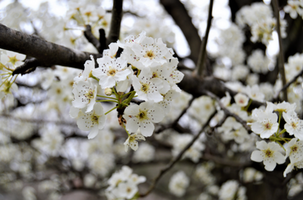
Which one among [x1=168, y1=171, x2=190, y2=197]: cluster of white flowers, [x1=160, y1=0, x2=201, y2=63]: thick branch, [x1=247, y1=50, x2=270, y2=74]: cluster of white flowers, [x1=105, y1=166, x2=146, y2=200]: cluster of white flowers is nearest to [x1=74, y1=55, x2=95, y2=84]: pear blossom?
[x1=105, y1=166, x2=146, y2=200]: cluster of white flowers

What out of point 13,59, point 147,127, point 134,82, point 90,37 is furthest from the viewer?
point 90,37

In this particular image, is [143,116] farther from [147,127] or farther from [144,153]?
[144,153]

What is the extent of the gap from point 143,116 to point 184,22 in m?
2.09

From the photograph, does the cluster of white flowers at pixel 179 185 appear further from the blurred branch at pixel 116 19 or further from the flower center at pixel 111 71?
the flower center at pixel 111 71

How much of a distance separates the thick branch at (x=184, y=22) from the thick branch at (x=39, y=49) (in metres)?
1.78

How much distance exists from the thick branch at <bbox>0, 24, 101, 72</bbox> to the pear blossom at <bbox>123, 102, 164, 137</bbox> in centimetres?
38

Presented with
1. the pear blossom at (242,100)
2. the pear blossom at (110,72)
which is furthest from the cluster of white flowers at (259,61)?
the pear blossom at (110,72)

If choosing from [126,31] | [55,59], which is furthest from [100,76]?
[126,31]

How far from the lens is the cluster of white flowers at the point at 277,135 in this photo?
0.79m

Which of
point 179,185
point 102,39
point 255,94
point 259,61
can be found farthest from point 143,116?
point 179,185

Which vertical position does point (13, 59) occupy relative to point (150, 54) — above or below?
above

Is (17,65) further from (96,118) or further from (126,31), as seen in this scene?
(126,31)

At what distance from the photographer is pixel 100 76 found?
2.38 ft

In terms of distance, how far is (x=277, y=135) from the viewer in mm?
857
